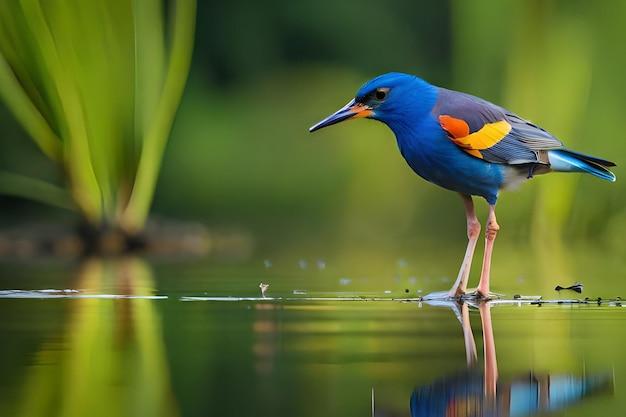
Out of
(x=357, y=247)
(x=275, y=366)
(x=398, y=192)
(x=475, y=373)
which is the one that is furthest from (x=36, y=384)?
(x=398, y=192)

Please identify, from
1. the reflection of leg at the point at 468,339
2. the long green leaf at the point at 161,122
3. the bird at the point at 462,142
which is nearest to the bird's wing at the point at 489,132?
the bird at the point at 462,142

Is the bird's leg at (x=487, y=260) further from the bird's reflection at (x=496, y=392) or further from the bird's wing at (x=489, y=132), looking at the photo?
the bird's reflection at (x=496, y=392)

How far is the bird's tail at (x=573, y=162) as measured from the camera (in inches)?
190

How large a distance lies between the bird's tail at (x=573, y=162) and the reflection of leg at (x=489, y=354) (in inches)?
39.2

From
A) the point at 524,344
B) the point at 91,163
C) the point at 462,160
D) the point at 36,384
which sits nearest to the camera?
the point at 36,384

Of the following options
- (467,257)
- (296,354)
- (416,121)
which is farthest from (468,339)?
(416,121)

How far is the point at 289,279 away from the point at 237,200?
4053 mm

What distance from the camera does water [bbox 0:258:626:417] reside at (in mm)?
2193

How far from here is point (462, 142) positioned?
453 cm

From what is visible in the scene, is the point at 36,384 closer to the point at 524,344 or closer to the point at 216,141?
the point at 524,344

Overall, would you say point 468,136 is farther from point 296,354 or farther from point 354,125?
point 354,125

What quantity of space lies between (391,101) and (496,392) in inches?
99.7

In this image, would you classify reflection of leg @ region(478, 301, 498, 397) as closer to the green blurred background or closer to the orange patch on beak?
the orange patch on beak

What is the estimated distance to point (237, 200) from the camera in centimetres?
955
